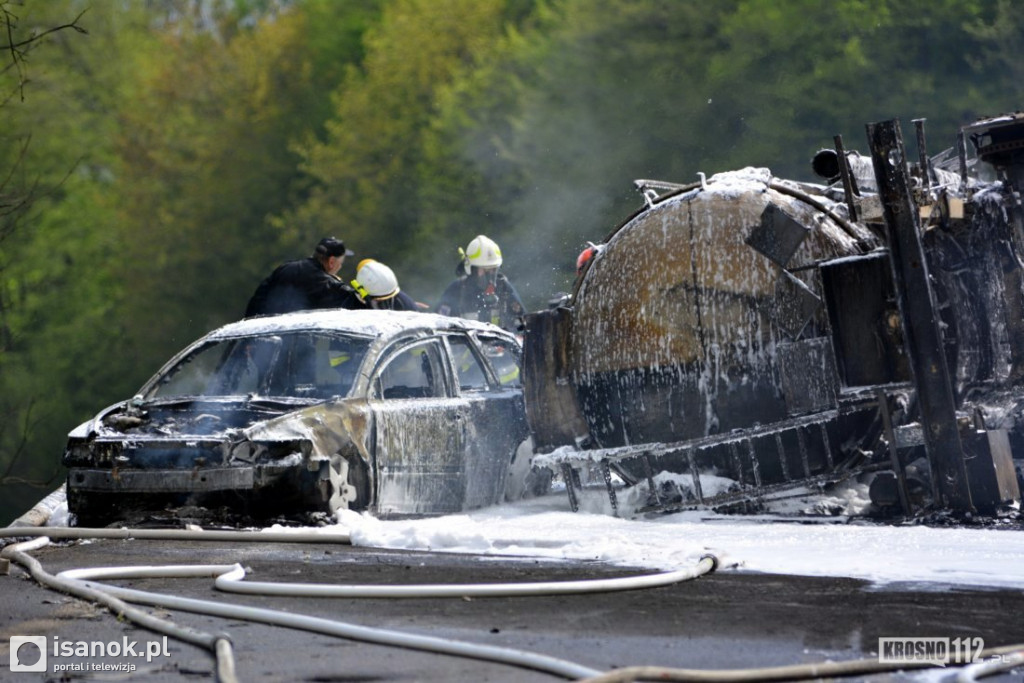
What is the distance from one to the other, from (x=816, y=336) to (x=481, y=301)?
7547mm

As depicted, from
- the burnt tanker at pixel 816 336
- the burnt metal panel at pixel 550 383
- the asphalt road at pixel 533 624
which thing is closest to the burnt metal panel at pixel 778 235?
the burnt tanker at pixel 816 336

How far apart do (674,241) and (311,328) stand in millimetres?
2765

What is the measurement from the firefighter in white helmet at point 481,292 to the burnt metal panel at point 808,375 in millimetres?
7201

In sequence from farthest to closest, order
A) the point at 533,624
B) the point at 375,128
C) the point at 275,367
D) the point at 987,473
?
the point at 375,128, the point at 275,367, the point at 987,473, the point at 533,624

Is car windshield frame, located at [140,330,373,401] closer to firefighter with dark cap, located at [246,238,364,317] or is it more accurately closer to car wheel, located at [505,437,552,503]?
car wheel, located at [505,437,552,503]

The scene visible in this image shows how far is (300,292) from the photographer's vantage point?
46.4 feet

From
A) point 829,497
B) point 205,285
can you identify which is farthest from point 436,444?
point 205,285

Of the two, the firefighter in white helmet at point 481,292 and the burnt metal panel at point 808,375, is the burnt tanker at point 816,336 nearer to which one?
the burnt metal panel at point 808,375

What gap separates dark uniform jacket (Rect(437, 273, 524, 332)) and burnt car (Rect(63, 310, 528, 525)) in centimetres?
447

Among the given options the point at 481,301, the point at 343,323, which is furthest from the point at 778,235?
the point at 481,301

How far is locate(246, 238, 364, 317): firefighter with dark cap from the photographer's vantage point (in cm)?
1404

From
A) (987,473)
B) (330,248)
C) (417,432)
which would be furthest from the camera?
(330,248)

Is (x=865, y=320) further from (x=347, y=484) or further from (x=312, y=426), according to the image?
(x=312, y=426)

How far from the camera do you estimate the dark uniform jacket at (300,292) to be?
14039mm
